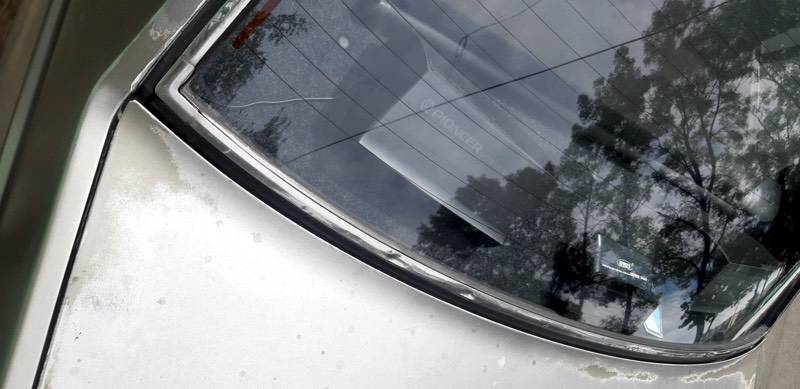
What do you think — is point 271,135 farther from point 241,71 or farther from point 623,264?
point 623,264

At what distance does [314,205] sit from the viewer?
49.1 inches

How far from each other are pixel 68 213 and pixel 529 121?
2.57 ft

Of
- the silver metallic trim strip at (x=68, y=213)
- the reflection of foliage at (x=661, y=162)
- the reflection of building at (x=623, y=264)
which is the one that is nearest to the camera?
the silver metallic trim strip at (x=68, y=213)

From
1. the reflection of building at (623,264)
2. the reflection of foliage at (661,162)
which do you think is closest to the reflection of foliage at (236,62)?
the reflection of foliage at (661,162)

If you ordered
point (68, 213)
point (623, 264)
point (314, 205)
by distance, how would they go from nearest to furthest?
point (68, 213), point (314, 205), point (623, 264)

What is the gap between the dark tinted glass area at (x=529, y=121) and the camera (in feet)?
3.80

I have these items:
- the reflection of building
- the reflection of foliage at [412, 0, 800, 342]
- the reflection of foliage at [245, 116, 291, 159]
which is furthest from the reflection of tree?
the reflection of building

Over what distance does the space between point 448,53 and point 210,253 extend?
526mm

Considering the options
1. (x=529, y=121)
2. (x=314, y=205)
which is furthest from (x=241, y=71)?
(x=529, y=121)

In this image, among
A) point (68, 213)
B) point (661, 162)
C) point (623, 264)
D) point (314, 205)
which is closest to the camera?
point (68, 213)

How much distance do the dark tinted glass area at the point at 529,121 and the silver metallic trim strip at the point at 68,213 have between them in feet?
0.37

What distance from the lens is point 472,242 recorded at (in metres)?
1.37

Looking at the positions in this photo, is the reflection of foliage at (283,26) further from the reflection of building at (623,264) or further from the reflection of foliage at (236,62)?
the reflection of building at (623,264)

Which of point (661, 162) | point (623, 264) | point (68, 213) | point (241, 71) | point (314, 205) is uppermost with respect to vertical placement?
point (661, 162)
